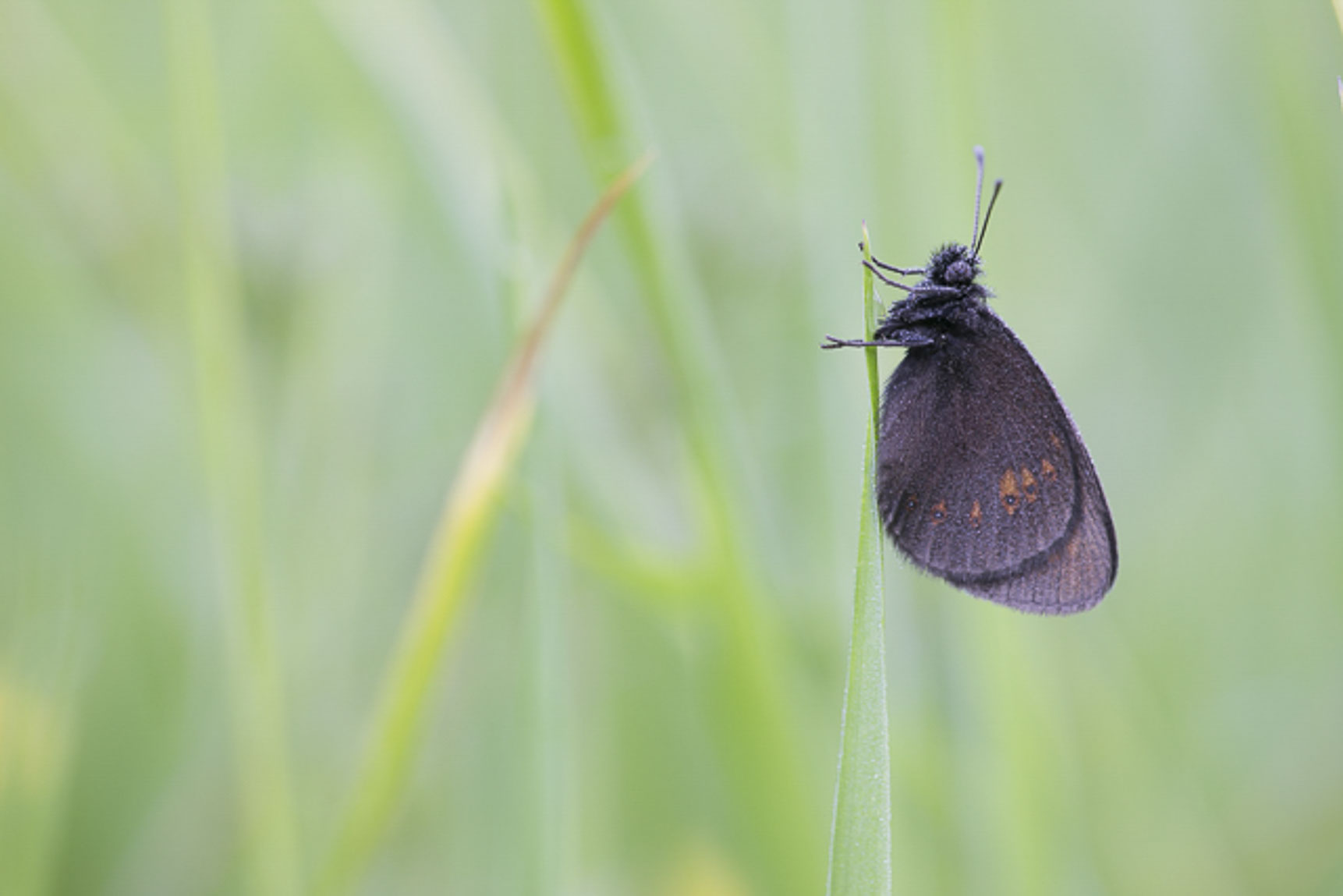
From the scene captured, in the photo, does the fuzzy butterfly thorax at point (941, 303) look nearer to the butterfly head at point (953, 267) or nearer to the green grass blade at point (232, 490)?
the butterfly head at point (953, 267)

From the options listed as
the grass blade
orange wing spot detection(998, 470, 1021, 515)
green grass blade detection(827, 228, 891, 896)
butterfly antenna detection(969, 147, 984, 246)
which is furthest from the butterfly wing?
green grass blade detection(827, 228, 891, 896)

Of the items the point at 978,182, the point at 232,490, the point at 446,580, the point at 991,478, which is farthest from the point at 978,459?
the point at 232,490

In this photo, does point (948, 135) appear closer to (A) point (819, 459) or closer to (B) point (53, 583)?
(A) point (819, 459)

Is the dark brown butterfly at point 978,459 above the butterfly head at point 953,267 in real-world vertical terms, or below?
below

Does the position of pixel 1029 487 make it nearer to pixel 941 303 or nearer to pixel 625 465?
pixel 941 303

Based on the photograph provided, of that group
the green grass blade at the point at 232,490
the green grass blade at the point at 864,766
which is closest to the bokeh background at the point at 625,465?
the green grass blade at the point at 232,490

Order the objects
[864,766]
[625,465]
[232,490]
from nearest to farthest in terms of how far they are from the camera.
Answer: [864,766], [232,490], [625,465]

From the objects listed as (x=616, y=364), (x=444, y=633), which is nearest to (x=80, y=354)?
(x=616, y=364)
